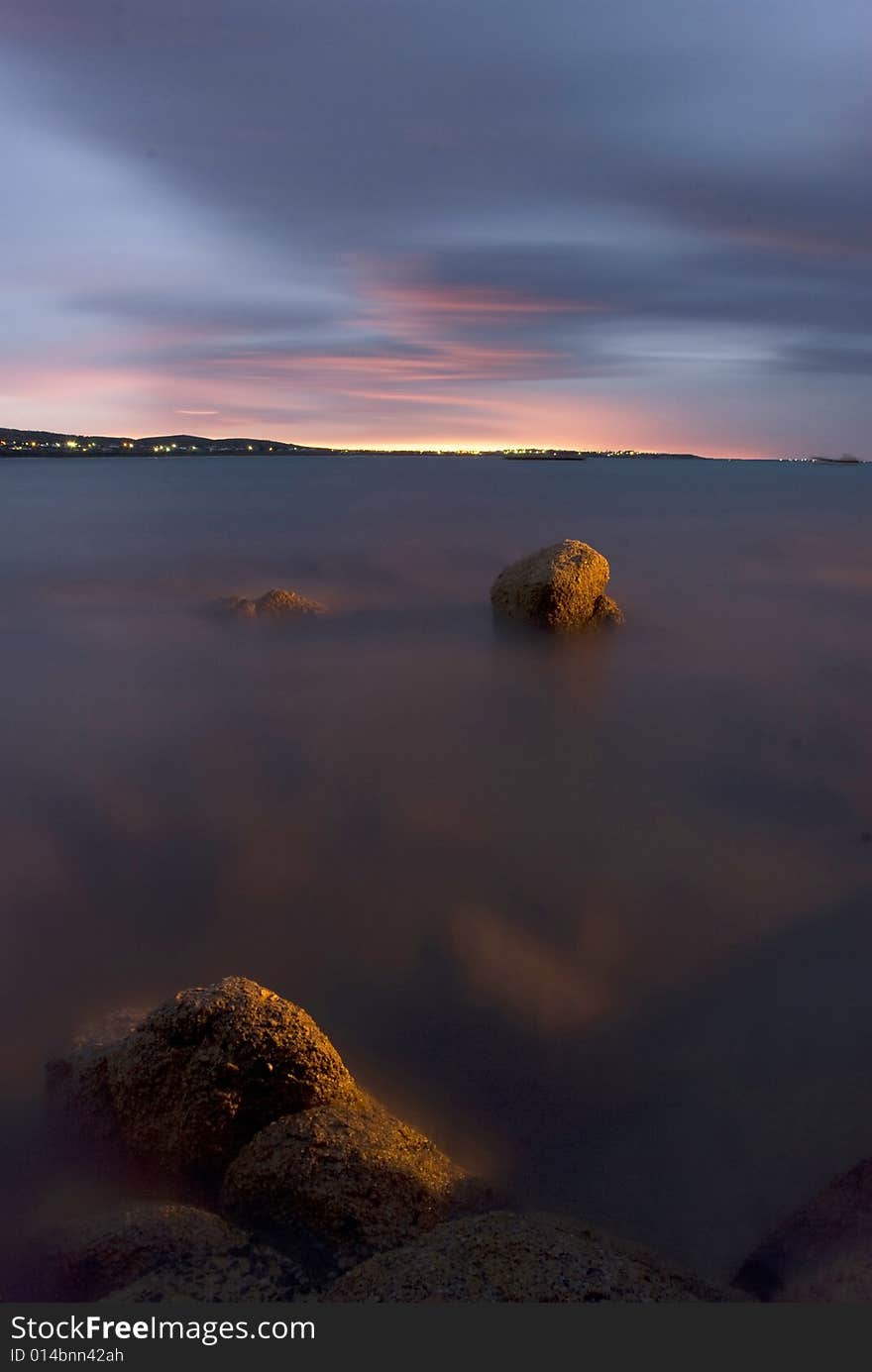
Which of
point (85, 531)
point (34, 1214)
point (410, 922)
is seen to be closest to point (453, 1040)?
point (410, 922)

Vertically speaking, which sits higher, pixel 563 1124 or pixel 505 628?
pixel 505 628

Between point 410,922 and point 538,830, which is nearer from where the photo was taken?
point 410,922

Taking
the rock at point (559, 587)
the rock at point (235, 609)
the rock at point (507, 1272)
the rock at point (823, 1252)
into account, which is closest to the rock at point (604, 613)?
the rock at point (559, 587)

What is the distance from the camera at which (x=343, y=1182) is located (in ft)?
11.7

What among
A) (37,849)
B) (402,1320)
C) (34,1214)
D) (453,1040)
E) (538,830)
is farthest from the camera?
(538,830)

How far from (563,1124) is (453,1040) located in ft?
2.92

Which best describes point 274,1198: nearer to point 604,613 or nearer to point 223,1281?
point 223,1281

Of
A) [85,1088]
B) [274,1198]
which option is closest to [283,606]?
[85,1088]

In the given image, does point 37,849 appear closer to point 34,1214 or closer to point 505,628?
point 34,1214

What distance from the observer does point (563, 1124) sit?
181 inches

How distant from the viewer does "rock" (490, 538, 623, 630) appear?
13906mm

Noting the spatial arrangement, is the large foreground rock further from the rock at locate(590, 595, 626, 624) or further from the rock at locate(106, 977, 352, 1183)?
the rock at locate(590, 595, 626, 624)

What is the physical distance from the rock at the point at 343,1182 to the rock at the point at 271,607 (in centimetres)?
1280

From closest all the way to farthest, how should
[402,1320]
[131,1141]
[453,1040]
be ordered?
[402,1320], [131,1141], [453,1040]
